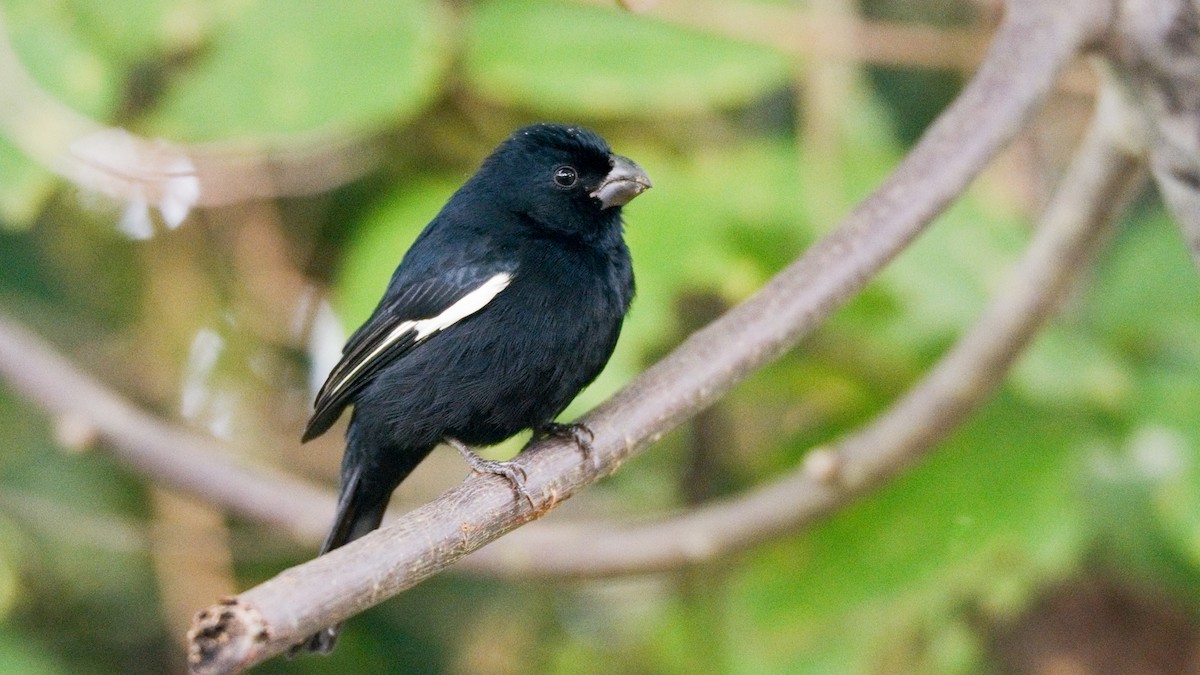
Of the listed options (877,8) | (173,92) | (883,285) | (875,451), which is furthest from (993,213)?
(173,92)

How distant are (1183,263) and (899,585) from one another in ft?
4.05

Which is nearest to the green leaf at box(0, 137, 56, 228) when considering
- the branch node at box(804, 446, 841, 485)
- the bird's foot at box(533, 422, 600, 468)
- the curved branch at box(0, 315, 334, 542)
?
the curved branch at box(0, 315, 334, 542)

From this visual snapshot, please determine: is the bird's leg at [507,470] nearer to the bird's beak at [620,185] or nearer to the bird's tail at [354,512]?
the bird's tail at [354,512]

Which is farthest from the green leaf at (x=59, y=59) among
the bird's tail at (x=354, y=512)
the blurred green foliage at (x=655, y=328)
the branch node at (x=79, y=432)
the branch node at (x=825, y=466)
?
the branch node at (x=825, y=466)

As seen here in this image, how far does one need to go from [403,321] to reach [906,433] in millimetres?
1170

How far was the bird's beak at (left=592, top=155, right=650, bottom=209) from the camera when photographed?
2.89 metres

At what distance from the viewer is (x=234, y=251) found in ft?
13.9

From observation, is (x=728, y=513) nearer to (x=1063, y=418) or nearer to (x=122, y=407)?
(x=1063, y=418)

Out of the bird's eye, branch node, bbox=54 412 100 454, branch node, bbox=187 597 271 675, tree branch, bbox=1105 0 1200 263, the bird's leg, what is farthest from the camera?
branch node, bbox=54 412 100 454

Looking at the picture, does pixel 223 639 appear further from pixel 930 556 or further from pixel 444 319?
pixel 930 556

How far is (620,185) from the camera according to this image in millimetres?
2896

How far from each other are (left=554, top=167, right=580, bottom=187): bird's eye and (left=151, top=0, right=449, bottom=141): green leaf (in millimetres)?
697

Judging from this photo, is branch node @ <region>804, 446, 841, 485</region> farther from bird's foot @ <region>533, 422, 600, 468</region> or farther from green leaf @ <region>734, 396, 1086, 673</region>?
bird's foot @ <region>533, 422, 600, 468</region>

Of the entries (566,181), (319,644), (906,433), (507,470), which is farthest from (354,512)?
(906,433)
